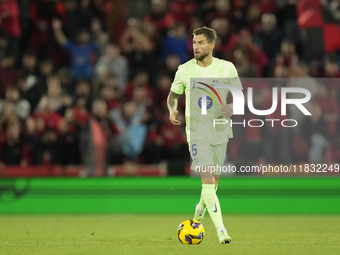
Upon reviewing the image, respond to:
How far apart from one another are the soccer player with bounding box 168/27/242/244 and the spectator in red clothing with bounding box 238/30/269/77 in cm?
661

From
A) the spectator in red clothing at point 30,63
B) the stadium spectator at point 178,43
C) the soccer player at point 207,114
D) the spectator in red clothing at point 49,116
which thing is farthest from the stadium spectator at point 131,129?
the soccer player at point 207,114

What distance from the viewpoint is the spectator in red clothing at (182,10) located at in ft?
50.6

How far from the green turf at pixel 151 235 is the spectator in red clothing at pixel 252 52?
3.87 metres

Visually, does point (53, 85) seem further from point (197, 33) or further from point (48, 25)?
point (197, 33)

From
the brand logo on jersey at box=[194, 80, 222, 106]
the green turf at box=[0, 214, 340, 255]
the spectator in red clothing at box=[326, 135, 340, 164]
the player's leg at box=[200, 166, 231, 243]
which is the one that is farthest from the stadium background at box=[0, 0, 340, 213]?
A: the player's leg at box=[200, 166, 231, 243]

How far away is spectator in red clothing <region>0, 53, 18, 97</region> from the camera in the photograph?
14320mm

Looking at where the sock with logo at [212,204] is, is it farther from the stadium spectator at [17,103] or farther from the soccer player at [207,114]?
the stadium spectator at [17,103]

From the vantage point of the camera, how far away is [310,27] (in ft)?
47.7

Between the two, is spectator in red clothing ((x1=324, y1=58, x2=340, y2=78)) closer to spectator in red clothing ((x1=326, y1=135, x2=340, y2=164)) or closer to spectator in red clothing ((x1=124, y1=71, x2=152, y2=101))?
spectator in red clothing ((x1=326, y1=135, x2=340, y2=164))

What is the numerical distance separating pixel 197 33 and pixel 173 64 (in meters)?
6.71

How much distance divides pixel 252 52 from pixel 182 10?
7.38 feet

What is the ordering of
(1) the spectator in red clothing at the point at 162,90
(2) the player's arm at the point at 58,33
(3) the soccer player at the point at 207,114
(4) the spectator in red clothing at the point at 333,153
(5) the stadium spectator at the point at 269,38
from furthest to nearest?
(2) the player's arm at the point at 58,33 → (5) the stadium spectator at the point at 269,38 → (1) the spectator in red clothing at the point at 162,90 → (4) the spectator in red clothing at the point at 333,153 → (3) the soccer player at the point at 207,114

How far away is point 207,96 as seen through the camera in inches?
301

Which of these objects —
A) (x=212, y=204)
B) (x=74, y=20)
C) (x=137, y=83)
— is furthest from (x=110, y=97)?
(x=212, y=204)
